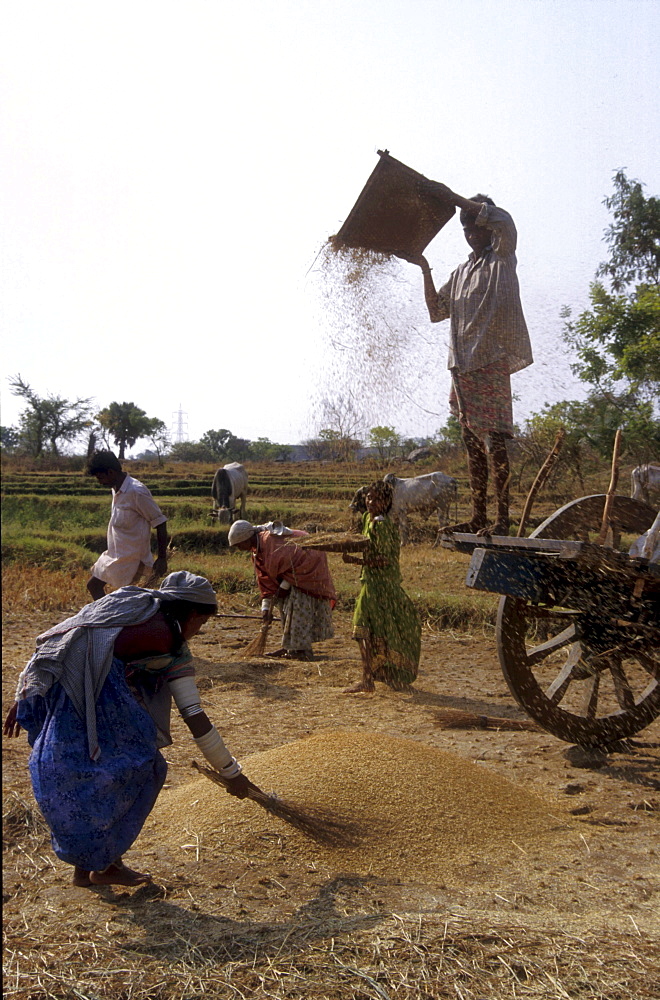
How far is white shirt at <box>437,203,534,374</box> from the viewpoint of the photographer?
394cm

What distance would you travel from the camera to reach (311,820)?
9.73 feet

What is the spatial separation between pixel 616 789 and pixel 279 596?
3.11m

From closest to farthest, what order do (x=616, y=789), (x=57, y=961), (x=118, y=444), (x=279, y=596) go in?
(x=57, y=961), (x=616, y=789), (x=279, y=596), (x=118, y=444)

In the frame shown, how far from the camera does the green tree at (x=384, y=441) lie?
166 inches

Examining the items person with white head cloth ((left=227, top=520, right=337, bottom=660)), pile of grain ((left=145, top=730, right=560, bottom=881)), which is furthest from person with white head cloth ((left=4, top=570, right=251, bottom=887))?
person with white head cloth ((left=227, top=520, right=337, bottom=660))

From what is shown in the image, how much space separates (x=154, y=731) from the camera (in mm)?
2648

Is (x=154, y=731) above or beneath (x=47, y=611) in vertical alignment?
above

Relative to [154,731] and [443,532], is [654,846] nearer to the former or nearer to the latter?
[443,532]

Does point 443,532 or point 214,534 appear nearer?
point 443,532

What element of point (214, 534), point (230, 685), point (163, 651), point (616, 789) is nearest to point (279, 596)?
point (230, 685)

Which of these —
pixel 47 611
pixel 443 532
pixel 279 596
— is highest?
pixel 443 532

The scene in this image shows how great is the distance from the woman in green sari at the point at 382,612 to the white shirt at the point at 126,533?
1328mm

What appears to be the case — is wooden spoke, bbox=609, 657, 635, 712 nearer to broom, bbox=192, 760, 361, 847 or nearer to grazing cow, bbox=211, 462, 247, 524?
broom, bbox=192, 760, 361, 847

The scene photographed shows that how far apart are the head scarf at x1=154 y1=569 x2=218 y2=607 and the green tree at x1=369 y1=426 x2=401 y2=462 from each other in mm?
1627
